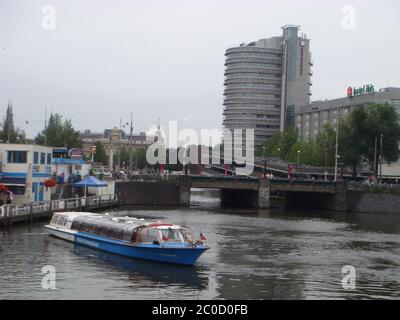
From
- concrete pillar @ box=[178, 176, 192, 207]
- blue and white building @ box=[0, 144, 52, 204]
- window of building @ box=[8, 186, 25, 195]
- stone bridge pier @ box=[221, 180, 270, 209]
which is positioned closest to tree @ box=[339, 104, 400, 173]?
stone bridge pier @ box=[221, 180, 270, 209]

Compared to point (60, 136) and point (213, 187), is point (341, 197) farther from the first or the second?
point (60, 136)

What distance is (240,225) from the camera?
82.6m

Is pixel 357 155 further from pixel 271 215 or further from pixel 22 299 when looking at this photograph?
pixel 22 299

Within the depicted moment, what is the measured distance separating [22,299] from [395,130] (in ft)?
408

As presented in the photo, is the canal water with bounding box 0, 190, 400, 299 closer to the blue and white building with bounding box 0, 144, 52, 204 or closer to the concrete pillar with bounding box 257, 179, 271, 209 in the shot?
the blue and white building with bounding box 0, 144, 52, 204

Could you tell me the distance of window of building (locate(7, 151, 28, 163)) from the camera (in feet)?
268

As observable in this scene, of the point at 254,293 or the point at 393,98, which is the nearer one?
the point at 254,293

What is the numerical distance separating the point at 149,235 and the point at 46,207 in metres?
32.8

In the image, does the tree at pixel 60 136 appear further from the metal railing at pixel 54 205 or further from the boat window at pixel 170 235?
the boat window at pixel 170 235

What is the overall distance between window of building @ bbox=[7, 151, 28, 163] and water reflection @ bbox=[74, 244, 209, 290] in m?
31.7


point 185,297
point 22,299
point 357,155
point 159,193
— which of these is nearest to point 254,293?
point 185,297

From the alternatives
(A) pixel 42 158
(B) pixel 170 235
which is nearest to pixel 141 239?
(B) pixel 170 235

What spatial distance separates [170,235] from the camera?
49.9 metres

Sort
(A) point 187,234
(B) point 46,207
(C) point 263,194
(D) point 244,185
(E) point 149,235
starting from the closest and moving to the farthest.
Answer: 1. (A) point 187,234
2. (E) point 149,235
3. (B) point 46,207
4. (C) point 263,194
5. (D) point 244,185
